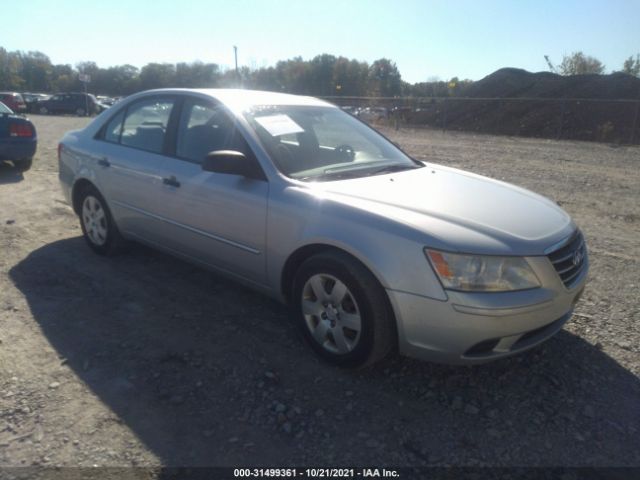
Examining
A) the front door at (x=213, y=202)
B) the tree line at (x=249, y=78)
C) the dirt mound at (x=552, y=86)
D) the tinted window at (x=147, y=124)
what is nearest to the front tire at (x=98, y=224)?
the tinted window at (x=147, y=124)

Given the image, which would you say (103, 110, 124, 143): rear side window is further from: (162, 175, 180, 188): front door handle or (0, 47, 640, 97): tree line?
(0, 47, 640, 97): tree line

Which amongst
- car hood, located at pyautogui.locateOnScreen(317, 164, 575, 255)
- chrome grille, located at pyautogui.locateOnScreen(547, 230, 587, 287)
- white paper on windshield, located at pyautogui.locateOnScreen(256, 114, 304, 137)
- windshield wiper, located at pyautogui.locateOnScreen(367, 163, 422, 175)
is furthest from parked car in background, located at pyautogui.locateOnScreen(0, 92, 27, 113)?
chrome grille, located at pyautogui.locateOnScreen(547, 230, 587, 287)

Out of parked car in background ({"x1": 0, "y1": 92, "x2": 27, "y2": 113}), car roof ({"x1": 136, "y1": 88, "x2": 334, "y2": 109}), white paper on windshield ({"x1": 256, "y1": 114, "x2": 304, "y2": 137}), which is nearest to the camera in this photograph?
white paper on windshield ({"x1": 256, "y1": 114, "x2": 304, "y2": 137})

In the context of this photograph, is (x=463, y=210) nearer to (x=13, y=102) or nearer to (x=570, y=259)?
(x=570, y=259)

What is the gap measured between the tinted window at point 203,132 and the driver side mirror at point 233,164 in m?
0.19

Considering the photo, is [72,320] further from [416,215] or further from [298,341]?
[416,215]

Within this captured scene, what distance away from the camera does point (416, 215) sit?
2740 mm

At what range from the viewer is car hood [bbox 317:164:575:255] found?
2596 mm

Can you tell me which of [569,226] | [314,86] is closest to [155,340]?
[569,226]

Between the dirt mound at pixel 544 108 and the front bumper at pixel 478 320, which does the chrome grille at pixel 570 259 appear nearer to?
the front bumper at pixel 478 320

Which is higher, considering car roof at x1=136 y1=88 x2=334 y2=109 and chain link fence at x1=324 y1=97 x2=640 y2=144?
car roof at x1=136 y1=88 x2=334 y2=109

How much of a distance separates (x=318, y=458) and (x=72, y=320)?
7.27 feet

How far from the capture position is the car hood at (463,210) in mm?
2596

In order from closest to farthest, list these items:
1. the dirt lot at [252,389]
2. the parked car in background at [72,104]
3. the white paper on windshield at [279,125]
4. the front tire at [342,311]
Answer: the dirt lot at [252,389], the front tire at [342,311], the white paper on windshield at [279,125], the parked car in background at [72,104]
